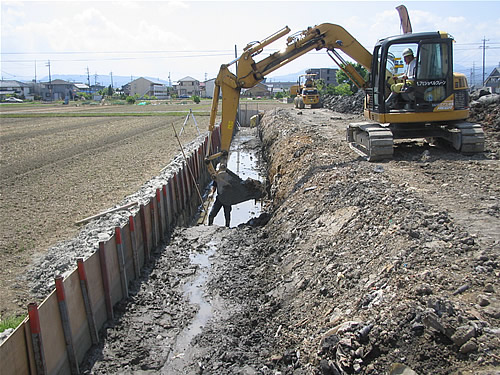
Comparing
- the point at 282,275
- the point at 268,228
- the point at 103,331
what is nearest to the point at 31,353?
the point at 103,331

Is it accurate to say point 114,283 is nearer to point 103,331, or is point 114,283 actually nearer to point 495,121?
point 103,331

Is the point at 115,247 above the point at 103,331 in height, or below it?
above

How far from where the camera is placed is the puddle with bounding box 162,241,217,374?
7.08 m

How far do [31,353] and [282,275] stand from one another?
4.73 meters

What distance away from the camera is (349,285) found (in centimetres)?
700

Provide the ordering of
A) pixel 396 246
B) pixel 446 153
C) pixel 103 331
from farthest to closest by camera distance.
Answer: pixel 446 153
pixel 103 331
pixel 396 246

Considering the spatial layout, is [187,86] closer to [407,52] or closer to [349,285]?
[407,52]

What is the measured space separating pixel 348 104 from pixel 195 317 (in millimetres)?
32659

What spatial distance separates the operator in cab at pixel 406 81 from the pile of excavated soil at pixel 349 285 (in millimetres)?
1789

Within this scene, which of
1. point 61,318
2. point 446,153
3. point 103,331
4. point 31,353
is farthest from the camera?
point 446,153

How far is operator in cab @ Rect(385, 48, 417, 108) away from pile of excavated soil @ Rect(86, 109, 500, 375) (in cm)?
179

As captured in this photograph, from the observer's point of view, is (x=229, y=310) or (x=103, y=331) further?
(x=229, y=310)

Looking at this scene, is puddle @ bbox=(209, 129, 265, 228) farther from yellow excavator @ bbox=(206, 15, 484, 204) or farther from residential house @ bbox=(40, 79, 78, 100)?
residential house @ bbox=(40, 79, 78, 100)

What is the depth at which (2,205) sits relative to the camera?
1401 cm
